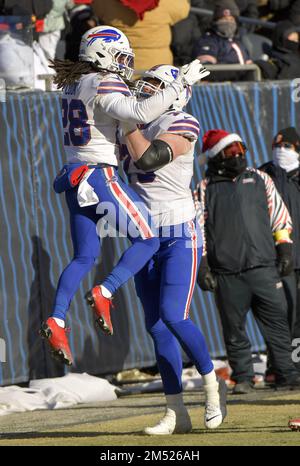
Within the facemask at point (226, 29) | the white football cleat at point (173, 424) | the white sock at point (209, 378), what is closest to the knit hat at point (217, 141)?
the facemask at point (226, 29)

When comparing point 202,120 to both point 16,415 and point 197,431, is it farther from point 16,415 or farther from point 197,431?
point 197,431

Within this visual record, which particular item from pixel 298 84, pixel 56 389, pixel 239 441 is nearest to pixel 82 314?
pixel 56 389

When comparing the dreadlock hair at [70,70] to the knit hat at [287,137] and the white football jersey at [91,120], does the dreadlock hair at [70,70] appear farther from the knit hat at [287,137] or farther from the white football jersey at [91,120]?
the knit hat at [287,137]

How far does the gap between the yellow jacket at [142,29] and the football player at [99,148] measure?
4577 mm

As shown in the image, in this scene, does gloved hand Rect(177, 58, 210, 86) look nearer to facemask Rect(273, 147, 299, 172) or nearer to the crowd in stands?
the crowd in stands

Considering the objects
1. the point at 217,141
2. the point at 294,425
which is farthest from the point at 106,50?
the point at 217,141

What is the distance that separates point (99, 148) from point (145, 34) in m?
4.91

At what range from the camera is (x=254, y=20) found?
16.2m

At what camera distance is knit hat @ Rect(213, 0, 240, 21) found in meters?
14.4

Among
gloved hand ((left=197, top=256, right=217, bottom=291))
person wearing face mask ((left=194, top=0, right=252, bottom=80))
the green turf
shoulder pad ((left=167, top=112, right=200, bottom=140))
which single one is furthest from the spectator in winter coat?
shoulder pad ((left=167, top=112, right=200, bottom=140))

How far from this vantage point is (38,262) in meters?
12.1

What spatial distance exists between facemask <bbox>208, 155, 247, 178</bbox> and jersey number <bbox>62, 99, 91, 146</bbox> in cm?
325

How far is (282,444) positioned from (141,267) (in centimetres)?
143

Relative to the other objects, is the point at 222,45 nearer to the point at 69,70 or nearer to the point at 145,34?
the point at 145,34
